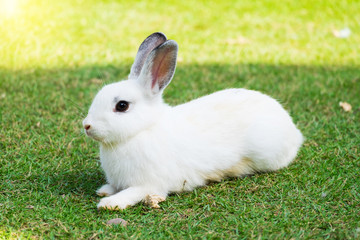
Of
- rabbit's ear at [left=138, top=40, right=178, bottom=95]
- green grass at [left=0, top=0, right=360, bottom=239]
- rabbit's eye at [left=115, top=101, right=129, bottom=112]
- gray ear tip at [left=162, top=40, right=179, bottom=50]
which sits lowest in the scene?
green grass at [left=0, top=0, right=360, bottom=239]

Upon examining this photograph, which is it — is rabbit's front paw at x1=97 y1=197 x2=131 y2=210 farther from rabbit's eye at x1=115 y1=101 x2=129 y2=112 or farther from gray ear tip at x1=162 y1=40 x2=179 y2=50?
gray ear tip at x1=162 y1=40 x2=179 y2=50

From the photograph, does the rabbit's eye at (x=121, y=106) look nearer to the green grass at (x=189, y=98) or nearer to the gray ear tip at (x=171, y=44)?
the green grass at (x=189, y=98)

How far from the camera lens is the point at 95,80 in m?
5.23

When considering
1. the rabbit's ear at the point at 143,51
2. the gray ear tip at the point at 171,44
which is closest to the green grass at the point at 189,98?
the rabbit's ear at the point at 143,51

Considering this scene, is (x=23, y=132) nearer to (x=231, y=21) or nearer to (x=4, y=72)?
(x=4, y=72)

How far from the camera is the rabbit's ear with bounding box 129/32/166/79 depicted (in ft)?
10.6

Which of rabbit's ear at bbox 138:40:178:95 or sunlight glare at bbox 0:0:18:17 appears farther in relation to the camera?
sunlight glare at bbox 0:0:18:17

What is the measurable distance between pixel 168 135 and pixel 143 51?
0.60 m

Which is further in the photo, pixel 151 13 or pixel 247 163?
pixel 151 13

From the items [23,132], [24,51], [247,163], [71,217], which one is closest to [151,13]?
[24,51]

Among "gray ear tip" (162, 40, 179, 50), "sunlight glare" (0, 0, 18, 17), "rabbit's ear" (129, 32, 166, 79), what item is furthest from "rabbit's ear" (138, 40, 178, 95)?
"sunlight glare" (0, 0, 18, 17)

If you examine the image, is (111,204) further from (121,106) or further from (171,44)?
(171,44)

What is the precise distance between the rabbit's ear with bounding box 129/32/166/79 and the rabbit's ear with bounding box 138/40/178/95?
171 millimetres

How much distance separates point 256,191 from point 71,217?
120 cm
